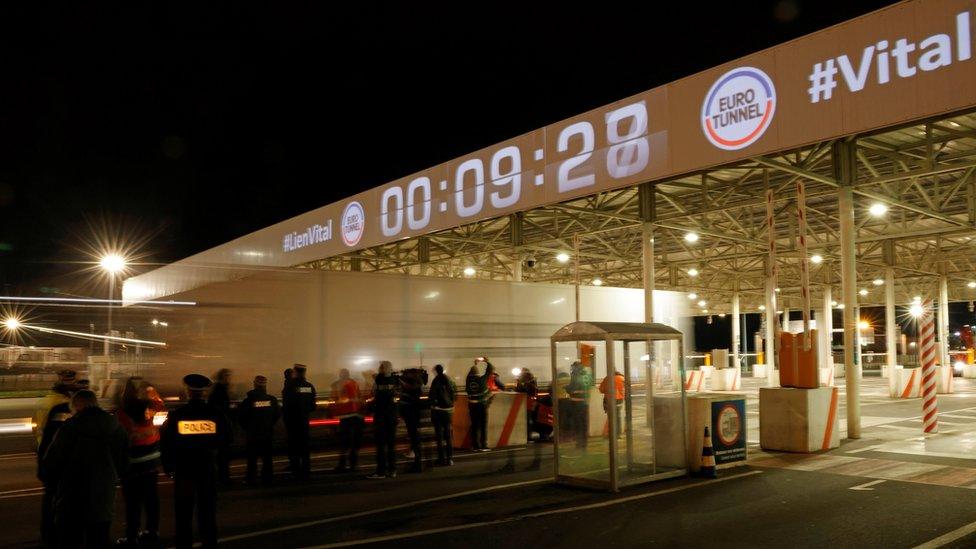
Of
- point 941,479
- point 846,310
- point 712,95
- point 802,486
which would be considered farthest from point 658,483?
point 712,95

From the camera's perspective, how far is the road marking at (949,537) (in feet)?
22.4

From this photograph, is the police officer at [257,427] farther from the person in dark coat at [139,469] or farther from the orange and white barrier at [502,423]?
the orange and white barrier at [502,423]

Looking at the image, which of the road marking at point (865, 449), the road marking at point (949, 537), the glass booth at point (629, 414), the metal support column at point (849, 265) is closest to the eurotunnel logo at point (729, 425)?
the glass booth at point (629, 414)

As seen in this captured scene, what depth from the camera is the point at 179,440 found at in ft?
22.1

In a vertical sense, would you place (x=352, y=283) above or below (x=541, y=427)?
above

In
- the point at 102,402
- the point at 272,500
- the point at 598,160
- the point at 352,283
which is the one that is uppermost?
the point at 598,160

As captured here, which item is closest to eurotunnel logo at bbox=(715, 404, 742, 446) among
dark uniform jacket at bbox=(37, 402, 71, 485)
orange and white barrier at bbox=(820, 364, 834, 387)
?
dark uniform jacket at bbox=(37, 402, 71, 485)

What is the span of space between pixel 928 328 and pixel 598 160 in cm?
836

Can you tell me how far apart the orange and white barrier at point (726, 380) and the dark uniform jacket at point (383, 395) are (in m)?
22.1

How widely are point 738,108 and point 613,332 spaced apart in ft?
18.9

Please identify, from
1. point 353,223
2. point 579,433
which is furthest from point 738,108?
point 353,223

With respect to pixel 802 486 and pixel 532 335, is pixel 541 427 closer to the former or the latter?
pixel 532 335

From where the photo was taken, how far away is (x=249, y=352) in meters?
13.0

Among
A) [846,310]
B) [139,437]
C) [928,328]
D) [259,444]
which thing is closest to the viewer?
[139,437]
